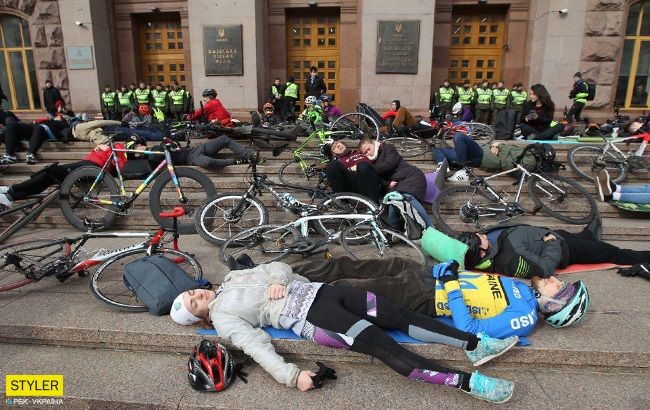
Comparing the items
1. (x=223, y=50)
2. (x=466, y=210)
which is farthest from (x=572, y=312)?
(x=223, y=50)

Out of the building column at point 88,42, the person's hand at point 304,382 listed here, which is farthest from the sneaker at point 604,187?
the building column at point 88,42

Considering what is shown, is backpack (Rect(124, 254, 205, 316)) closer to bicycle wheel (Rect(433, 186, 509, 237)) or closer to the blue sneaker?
the blue sneaker

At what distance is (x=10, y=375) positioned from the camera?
9.16 ft

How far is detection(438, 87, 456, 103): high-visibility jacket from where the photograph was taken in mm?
12570

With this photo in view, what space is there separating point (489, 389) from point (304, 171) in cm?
477

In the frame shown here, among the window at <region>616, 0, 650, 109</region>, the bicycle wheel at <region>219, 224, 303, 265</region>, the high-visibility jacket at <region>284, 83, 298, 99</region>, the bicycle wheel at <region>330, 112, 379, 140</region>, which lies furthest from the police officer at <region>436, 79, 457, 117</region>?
the bicycle wheel at <region>219, 224, 303, 265</region>

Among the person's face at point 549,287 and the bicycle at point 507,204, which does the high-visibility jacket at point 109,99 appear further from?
the person's face at point 549,287

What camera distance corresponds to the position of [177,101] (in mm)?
13359

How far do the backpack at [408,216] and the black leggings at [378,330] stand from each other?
178 cm

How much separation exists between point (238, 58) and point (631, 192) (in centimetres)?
1098

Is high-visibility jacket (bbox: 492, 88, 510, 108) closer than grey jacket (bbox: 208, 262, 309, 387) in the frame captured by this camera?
No

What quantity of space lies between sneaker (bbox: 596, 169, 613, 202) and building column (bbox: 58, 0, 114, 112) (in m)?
14.6

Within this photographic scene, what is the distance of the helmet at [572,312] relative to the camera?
2.91m

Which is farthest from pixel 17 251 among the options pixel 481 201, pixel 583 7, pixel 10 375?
pixel 583 7
